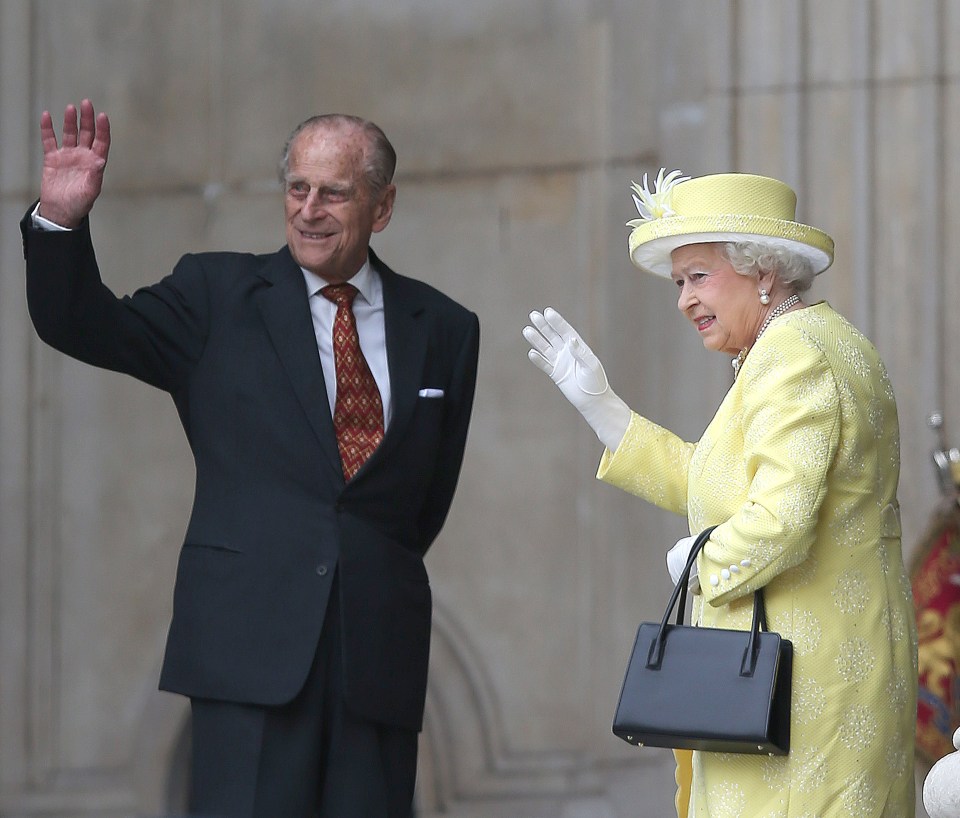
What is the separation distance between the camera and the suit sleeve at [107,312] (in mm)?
3105

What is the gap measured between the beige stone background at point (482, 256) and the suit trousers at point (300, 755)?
2221 mm

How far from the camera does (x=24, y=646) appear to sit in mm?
6113

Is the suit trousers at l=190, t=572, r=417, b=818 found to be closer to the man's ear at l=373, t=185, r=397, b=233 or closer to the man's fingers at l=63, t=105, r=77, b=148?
the man's ear at l=373, t=185, r=397, b=233

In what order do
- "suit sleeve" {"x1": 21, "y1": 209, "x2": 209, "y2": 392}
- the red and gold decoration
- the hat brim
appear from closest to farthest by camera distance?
the hat brim → "suit sleeve" {"x1": 21, "y1": 209, "x2": 209, "y2": 392} → the red and gold decoration

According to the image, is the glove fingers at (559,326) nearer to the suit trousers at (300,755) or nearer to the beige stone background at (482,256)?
the suit trousers at (300,755)

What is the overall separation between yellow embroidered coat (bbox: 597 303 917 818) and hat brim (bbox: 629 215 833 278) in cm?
13

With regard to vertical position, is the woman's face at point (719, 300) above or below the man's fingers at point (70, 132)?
below

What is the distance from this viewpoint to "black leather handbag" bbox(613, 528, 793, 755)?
274 centimetres

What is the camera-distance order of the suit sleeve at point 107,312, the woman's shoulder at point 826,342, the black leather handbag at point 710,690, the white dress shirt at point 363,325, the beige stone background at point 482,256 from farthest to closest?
the beige stone background at point 482,256
the white dress shirt at point 363,325
the suit sleeve at point 107,312
the woman's shoulder at point 826,342
the black leather handbag at point 710,690

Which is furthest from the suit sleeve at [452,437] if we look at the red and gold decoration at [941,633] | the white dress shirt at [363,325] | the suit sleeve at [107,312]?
the red and gold decoration at [941,633]

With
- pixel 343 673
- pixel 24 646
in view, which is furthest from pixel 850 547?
pixel 24 646

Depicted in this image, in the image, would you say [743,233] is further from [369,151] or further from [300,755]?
[300,755]

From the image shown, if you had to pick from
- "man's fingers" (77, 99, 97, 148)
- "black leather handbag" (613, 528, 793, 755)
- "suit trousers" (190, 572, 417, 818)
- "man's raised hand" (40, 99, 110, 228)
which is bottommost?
"suit trousers" (190, 572, 417, 818)

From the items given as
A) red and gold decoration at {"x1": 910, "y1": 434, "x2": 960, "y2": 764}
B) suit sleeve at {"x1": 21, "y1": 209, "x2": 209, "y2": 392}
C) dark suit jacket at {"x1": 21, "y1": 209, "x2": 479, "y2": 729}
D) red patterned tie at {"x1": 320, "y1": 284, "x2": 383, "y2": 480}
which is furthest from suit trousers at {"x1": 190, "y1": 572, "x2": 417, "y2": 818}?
red and gold decoration at {"x1": 910, "y1": 434, "x2": 960, "y2": 764}
